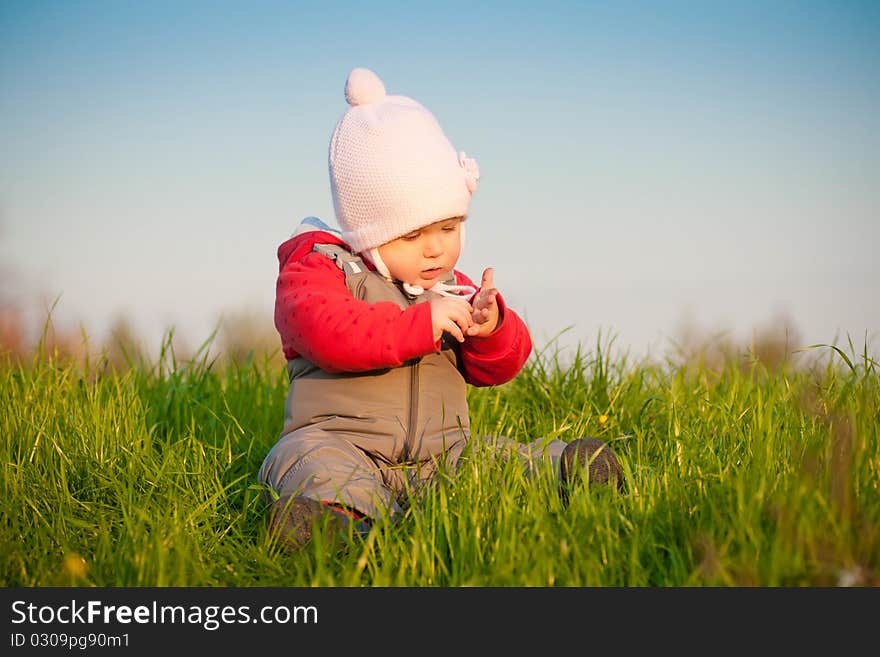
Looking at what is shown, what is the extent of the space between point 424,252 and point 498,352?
0.42 meters

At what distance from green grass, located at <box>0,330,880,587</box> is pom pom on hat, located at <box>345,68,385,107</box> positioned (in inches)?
47.9

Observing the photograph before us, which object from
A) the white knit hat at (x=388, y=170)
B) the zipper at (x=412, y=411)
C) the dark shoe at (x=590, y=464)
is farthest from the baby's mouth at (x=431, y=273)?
the dark shoe at (x=590, y=464)

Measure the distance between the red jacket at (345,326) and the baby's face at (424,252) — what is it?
18cm

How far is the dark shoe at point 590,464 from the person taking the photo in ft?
9.66

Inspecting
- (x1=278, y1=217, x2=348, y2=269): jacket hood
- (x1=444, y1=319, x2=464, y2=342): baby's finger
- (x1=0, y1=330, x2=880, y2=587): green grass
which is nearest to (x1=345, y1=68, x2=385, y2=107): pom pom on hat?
(x1=278, y1=217, x2=348, y2=269): jacket hood

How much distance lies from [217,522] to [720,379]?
7.63 ft

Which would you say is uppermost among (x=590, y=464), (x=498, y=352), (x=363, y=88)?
(x=363, y=88)

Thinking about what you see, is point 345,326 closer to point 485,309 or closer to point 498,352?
point 485,309

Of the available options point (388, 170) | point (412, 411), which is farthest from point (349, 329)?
point (388, 170)

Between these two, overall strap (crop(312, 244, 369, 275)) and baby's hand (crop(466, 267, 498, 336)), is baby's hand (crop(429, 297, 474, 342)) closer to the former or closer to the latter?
baby's hand (crop(466, 267, 498, 336))

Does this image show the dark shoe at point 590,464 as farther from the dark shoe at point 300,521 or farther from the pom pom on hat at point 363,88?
the pom pom on hat at point 363,88

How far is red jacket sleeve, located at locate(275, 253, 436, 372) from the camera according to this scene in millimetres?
2947

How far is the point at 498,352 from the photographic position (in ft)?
10.8

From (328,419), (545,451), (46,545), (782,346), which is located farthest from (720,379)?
(46,545)
